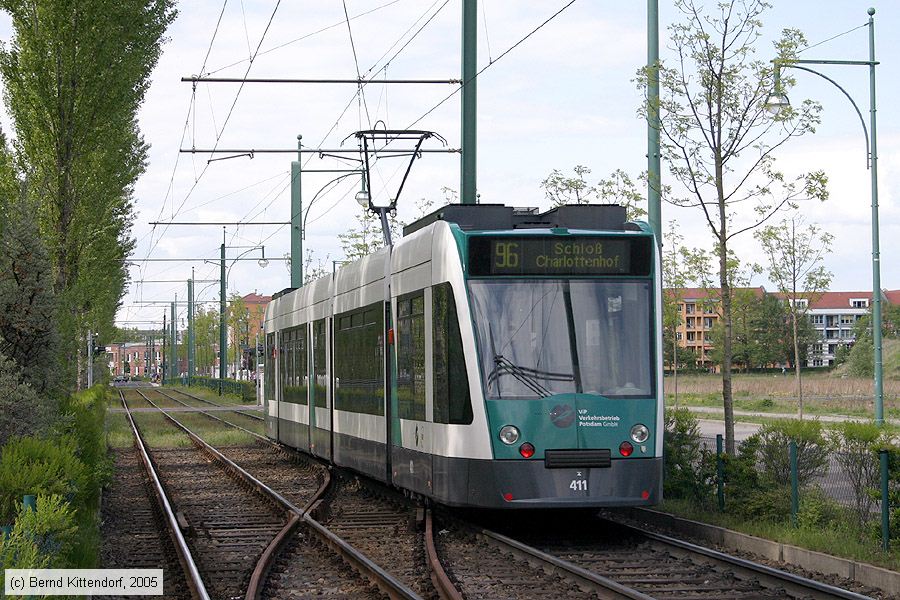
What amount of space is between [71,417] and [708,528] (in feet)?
29.6

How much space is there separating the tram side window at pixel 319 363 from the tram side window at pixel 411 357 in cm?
560

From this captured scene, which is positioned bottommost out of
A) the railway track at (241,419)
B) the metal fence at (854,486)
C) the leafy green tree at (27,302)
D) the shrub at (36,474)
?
the railway track at (241,419)

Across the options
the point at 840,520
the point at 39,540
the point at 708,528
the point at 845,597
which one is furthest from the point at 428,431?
the point at 39,540

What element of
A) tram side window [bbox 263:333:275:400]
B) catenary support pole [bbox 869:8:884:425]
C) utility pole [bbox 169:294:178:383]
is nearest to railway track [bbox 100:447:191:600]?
tram side window [bbox 263:333:275:400]

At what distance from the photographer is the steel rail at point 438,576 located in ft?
32.2

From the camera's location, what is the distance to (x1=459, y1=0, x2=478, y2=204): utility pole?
19.9 meters

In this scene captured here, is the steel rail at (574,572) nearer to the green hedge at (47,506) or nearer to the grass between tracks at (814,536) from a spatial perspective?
the grass between tracks at (814,536)

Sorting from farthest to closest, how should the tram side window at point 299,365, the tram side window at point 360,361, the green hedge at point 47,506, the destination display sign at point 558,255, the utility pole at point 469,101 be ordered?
the tram side window at point 299,365, the utility pole at point 469,101, the tram side window at point 360,361, the destination display sign at point 558,255, the green hedge at point 47,506

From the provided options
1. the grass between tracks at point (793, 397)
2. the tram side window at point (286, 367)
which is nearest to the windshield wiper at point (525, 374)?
the tram side window at point (286, 367)

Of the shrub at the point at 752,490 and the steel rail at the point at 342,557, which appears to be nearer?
the steel rail at the point at 342,557

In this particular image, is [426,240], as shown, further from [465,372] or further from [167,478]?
[167,478]

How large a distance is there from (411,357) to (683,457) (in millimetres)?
3504

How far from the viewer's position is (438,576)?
10555 mm

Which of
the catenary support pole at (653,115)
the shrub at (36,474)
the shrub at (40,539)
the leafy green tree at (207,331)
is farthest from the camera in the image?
the leafy green tree at (207,331)
